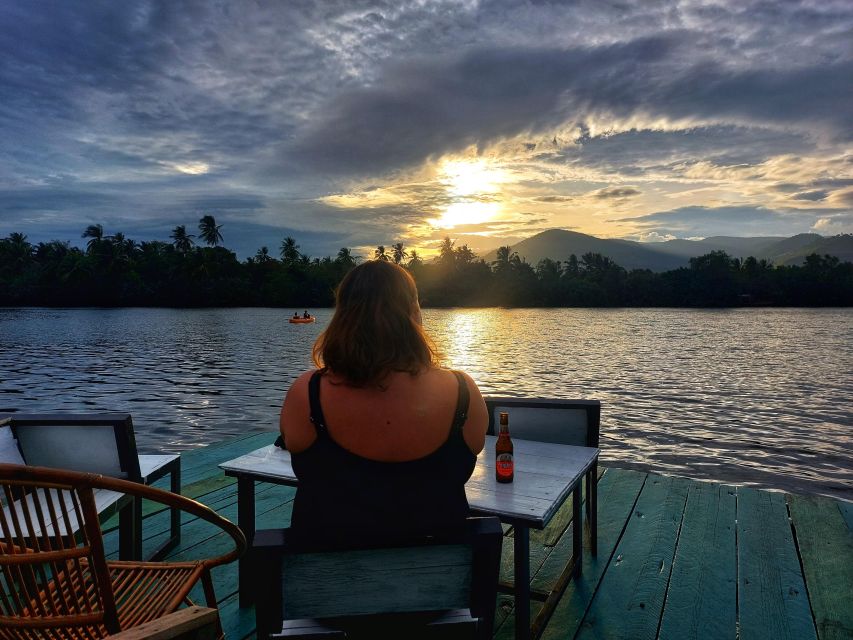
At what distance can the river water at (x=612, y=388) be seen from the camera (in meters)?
11.5

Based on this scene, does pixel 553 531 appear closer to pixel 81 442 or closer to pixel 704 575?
pixel 704 575

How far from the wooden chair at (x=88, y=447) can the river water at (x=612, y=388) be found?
192 cm

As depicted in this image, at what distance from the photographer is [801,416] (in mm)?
15711

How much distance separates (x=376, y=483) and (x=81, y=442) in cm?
239

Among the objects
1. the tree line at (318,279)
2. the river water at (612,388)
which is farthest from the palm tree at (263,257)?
the river water at (612,388)

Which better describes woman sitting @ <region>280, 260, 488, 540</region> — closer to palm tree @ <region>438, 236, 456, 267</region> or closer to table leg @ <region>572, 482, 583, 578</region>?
table leg @ <region>572, 482, 583, 578</region>

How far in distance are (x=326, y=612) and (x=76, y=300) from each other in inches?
4867

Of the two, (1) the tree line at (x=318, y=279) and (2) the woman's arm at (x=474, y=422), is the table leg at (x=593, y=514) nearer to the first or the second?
(2) the woman's arm at (x=474, y=422)

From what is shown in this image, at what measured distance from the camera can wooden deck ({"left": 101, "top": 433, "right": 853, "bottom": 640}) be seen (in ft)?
10.3

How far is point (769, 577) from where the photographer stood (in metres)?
3.62

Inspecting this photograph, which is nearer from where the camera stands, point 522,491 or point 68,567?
point 68,567

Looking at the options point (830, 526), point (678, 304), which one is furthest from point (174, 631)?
point (678, 304)

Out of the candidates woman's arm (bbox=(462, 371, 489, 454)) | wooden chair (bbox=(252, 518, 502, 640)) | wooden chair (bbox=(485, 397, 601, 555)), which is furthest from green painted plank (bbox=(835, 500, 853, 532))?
wooden chair (bbox=(252, 518, 502, 640))

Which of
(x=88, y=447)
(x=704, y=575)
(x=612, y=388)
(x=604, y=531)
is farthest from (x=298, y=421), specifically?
(x=612, y=388)
